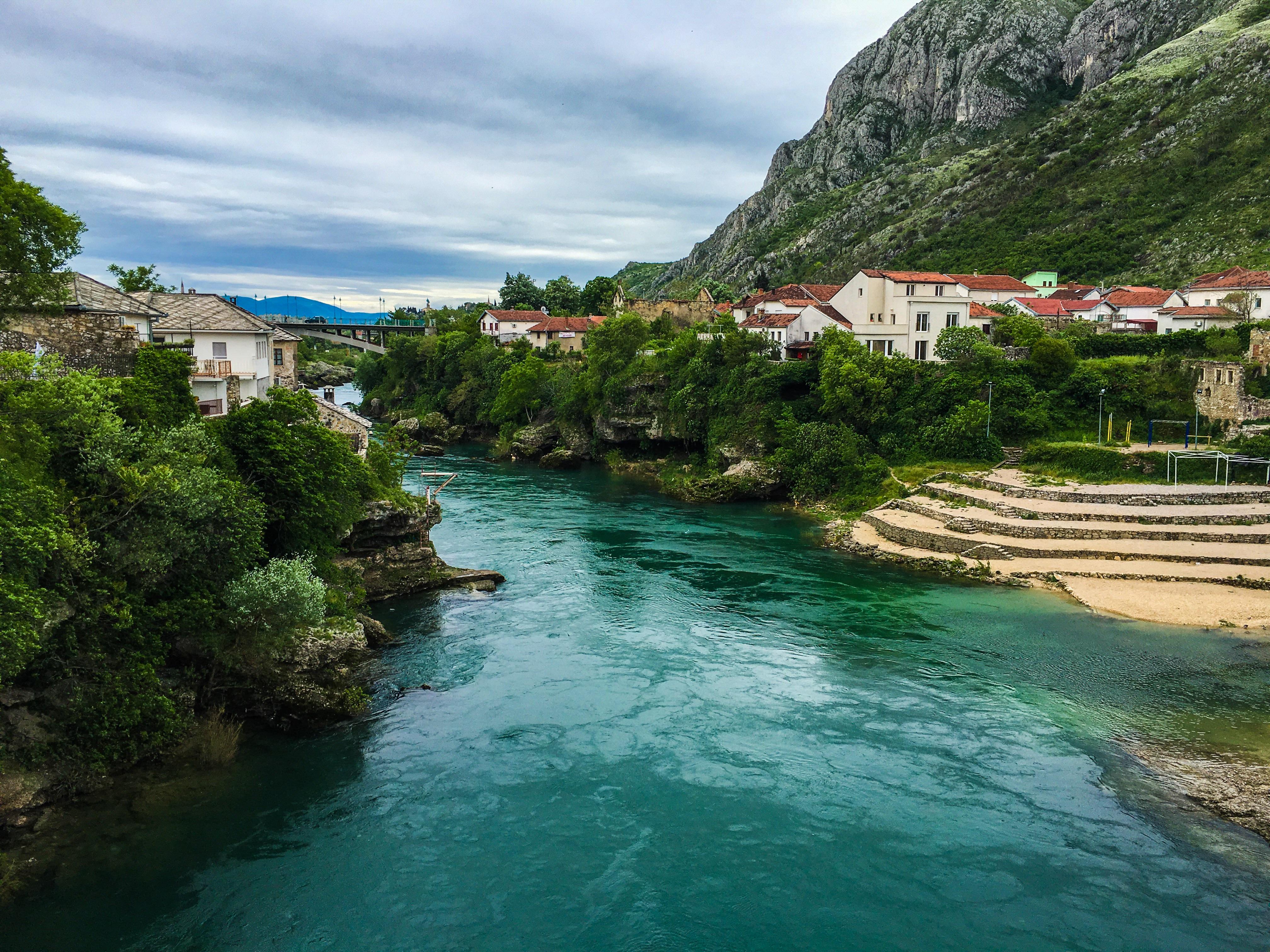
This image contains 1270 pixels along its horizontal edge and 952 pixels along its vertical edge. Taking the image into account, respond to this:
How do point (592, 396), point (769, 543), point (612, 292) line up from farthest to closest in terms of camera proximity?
1. point (612, 292)
2. point (592, 396)
3. point (769, 543)

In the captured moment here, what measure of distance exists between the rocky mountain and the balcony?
274 ft

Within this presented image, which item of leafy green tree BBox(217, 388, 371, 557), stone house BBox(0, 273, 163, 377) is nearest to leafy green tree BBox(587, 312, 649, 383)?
leafy green tree BBox(217, 388, 371, 557)

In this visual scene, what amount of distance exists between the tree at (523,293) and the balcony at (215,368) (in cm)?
9527

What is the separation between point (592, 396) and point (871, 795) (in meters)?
53.6

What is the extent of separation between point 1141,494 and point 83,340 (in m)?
44.1

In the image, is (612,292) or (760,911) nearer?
(760,911)

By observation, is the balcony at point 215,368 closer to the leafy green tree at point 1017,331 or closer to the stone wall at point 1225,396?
the leafy green tree at point 1017,331

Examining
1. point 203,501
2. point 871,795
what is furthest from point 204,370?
point 871,795

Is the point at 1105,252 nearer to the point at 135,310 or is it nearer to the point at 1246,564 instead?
the point at 1246,564

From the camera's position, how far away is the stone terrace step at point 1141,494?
3722 cm

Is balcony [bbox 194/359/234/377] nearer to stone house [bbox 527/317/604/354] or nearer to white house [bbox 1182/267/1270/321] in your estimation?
white house [bbox 1182/267/1270/321]

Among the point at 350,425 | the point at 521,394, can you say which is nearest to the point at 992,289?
the point at 521,394

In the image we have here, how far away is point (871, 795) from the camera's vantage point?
1852 cm

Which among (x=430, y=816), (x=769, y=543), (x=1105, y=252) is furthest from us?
(x=1105, y=252)
